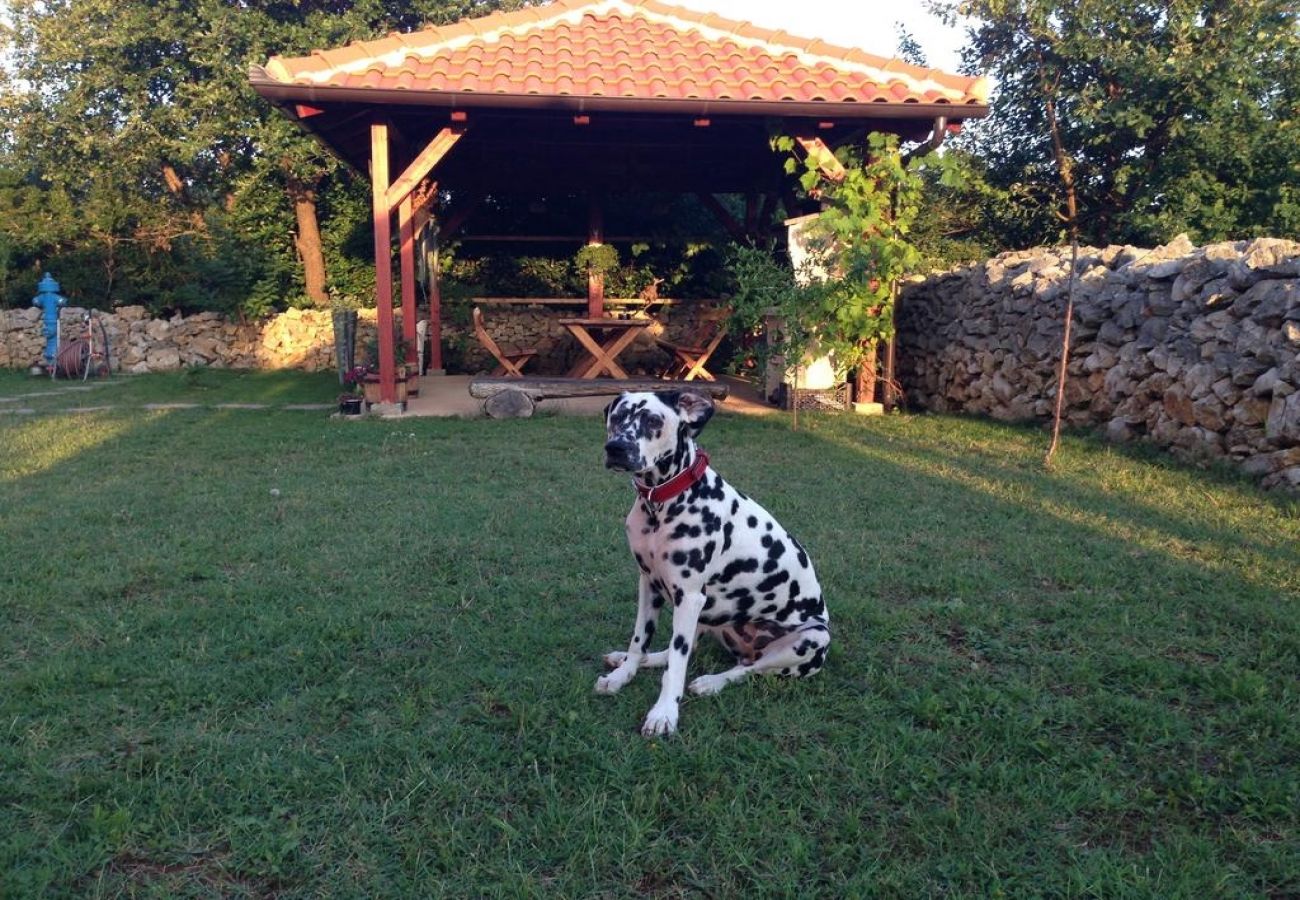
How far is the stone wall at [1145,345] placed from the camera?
6.85 meters

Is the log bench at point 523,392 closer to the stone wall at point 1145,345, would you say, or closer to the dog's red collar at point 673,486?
the stone wall at point 1145,345

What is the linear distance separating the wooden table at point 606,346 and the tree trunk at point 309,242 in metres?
10.1

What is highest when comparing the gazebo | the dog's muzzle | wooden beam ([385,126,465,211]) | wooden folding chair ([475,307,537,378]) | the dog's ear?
the gazebo

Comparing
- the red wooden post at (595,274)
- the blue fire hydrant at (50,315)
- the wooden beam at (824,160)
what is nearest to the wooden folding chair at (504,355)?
the red wooden post at (595,274)

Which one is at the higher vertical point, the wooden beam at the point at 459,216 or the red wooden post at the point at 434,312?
the wooden beam at the point at 459,216

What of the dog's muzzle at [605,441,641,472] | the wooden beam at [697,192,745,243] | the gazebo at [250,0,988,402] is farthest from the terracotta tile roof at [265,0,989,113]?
the dog's muzzle at [605,441,641,472]

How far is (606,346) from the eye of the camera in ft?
41.3

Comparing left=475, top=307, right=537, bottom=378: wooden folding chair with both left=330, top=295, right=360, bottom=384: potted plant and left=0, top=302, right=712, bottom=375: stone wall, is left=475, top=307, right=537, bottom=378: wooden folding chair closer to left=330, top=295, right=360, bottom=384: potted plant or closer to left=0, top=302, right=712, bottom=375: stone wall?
left=330, top=295, right=360, bottom=384: potted plant

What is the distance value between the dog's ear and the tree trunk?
60.9 feet

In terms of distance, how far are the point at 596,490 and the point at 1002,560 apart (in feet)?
9.47

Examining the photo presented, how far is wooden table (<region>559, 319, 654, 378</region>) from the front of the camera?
12.0 meters

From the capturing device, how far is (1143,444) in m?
8.09

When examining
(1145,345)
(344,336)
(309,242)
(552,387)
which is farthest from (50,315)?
(1145,345)

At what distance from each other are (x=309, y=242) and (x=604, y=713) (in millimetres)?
19247
